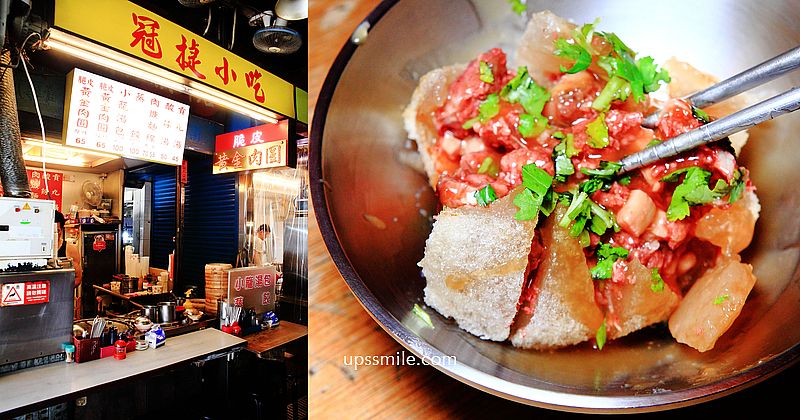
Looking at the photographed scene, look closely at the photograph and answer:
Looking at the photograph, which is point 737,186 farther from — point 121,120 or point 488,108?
point 121,120

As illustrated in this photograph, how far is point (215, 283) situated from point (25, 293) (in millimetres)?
3373

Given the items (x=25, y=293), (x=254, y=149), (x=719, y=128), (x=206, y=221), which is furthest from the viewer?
(x=206, y=221)

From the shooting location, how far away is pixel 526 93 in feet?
3.17

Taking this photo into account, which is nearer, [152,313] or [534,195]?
[534,195]

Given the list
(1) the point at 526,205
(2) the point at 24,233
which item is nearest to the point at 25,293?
(2) the point at 24,233

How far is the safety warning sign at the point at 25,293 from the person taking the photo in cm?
327

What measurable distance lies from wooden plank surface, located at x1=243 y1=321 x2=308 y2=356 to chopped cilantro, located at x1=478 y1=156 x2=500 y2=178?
12.9ft

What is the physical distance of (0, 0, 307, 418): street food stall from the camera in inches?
129

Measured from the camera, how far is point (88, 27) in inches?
126

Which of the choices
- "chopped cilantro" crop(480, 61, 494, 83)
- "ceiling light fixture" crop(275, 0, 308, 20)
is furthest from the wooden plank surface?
"chopped cilantro" crop(480, 61, 494, 83)

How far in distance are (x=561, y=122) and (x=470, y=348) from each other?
0.58m

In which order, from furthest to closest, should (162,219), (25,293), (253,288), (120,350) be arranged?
1. (162,219)
2. (253,288)
3. (120,350)
4. (25,293)

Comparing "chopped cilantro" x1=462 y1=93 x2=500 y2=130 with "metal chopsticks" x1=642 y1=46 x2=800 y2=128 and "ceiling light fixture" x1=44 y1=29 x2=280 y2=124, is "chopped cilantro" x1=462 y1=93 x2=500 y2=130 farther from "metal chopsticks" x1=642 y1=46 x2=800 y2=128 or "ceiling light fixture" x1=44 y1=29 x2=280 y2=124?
"ceiling light fixture" x1=44 y1=29 x2=280 y2=124

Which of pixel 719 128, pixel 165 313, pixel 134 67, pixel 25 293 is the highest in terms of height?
pixel 134 67
